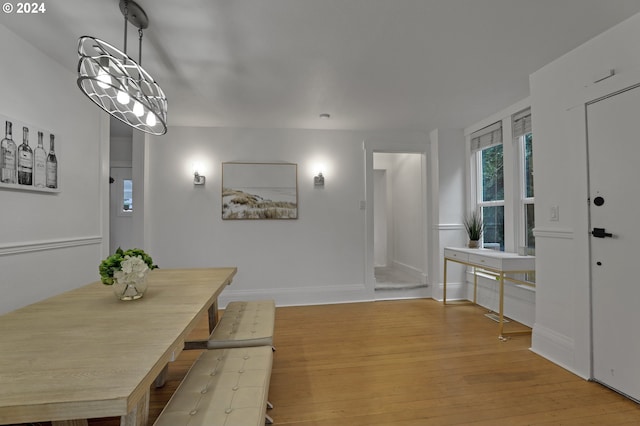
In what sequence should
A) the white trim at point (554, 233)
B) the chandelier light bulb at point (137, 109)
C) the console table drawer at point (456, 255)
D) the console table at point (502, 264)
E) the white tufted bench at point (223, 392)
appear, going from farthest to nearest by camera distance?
the console table drawer at point (456, 255)
the console table at point (502, 264)
the white trim at point (554, 233)
the chandelier light bulb at point (137, 109)
the white tufted bench at point (223, 392)

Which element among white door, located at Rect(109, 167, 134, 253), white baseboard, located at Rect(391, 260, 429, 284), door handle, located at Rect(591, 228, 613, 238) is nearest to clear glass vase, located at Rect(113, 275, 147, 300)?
door handle, located at Rect(591, 228, 613, 238)

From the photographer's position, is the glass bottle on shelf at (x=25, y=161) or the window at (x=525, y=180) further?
the window at (x=525, y=180)

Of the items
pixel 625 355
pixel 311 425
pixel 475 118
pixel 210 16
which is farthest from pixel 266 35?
pixel 625 355

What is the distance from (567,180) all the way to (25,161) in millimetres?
4094

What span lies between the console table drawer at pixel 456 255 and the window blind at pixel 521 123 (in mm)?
1495

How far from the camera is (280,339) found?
2877 millimetres

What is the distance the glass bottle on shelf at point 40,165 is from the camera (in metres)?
2.15

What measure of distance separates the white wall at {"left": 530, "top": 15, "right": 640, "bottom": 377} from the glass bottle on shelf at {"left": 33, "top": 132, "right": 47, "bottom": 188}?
160 inches

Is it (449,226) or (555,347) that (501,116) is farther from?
(555,347)

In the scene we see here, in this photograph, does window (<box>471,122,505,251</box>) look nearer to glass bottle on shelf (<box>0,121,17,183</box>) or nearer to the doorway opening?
the doorway opening

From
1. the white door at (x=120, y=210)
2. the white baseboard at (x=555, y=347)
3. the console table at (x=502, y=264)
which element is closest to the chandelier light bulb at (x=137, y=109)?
the console table at (x=502, y=264)

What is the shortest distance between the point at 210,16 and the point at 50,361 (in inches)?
75.9

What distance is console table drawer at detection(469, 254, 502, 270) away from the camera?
293cm

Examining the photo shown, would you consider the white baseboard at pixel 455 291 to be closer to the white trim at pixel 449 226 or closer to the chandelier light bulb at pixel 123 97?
the white trim at pixel 449 226
